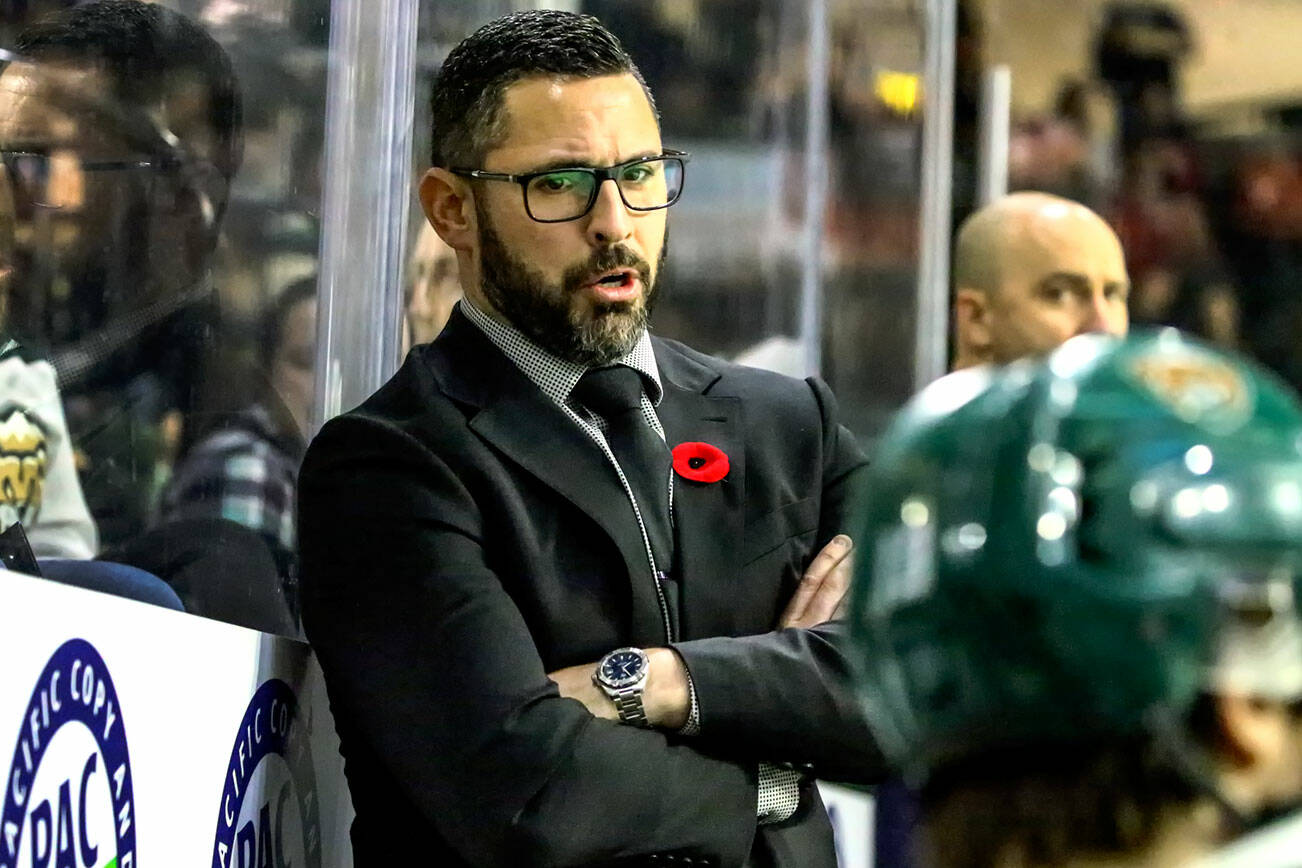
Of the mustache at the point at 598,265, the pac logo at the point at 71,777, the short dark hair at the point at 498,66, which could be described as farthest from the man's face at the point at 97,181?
the pac logo at the point at 71,777

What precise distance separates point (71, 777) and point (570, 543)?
74 centimetres

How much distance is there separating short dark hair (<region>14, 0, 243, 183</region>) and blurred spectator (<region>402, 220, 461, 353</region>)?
0.42 metres

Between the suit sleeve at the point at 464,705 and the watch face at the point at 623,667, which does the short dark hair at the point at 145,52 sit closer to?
the suit sleeve at the point at 464,705

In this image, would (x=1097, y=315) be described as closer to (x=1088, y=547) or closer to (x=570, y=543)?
(x=570, y=543)

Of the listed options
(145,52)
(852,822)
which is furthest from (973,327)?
(145,52)

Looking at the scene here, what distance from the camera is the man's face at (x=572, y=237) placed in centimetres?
259

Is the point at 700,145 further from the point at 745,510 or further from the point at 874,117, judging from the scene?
the point at 745,510

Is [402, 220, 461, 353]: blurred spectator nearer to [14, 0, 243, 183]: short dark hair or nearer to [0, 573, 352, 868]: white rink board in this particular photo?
[14, 0, 243, 183]: short dark hair

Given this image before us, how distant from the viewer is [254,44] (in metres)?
3.04

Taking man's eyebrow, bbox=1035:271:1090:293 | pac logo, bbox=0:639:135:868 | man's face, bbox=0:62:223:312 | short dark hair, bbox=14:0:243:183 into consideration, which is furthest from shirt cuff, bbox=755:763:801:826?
man's eyebrow, bbox=1035:271:1090:293

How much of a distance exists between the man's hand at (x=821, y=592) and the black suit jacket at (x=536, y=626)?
0.12 ft

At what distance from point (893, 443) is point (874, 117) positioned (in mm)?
4671

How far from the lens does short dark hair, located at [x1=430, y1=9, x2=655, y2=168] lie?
8.73 feet

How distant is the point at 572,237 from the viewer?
260cm
